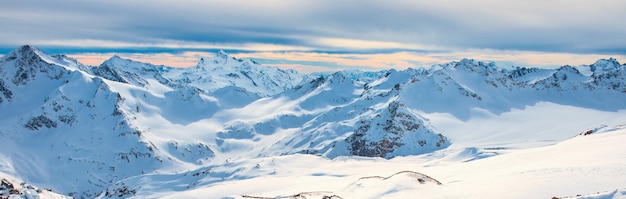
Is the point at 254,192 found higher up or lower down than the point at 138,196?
higher up

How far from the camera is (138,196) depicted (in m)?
141

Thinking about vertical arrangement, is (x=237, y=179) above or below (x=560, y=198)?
below

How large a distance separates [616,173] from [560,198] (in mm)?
6197

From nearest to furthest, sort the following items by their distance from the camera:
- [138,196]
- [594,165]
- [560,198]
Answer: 1. [560,198]
2. [594,165]
3. [138,196]

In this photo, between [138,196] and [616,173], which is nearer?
[616,173]

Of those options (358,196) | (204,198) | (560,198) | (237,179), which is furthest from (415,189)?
(237,179)

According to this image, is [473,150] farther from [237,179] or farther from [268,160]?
[237,179]

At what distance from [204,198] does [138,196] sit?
146ft

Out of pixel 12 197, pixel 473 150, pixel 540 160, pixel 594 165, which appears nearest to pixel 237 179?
pixel 473 150

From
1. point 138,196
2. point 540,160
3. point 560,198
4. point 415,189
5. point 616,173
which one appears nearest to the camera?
point 560,198

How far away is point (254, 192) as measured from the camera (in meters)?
101

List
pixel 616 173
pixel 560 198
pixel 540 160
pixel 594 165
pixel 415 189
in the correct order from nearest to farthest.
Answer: pixel 560 198 → pixel 616 173 → pixel 594 165 → pixel 415 189 → pixel 540 160

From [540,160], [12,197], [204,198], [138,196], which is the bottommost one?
[138,196]

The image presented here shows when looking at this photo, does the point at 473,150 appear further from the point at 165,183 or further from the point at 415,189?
the point at 415,189
